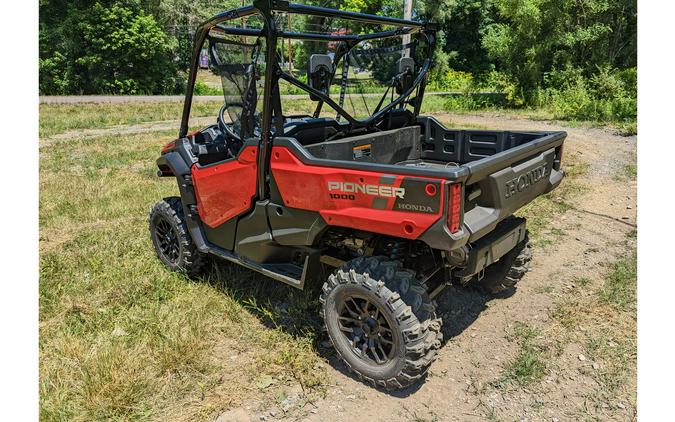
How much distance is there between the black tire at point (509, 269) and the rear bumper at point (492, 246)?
0.25 metres

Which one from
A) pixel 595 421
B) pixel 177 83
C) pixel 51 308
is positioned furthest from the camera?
pixel 177 83

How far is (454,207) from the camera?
2502 mm

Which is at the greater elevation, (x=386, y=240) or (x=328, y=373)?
(x=386, y=240)

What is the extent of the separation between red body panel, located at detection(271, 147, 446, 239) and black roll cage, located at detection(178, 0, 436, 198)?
0.74ft

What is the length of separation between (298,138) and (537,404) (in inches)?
89.9

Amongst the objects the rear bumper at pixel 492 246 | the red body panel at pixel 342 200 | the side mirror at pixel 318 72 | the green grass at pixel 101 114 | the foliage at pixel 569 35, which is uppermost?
the foliage at pixel 569 35

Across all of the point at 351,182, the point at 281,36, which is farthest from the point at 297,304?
the point at 281,36

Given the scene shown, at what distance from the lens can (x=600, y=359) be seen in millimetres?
3203

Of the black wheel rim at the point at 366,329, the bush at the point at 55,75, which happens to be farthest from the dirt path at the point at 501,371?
the bush at the point at 55,75

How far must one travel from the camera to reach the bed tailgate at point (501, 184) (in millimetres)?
2686

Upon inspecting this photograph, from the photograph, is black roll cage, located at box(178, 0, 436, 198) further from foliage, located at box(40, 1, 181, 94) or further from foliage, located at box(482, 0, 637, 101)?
foliage, located at box(40, 1, 181, 94)

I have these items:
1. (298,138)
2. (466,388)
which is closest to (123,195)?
(298,138)

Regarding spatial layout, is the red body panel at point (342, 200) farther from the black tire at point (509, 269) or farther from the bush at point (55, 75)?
the bush at point (55, 75)

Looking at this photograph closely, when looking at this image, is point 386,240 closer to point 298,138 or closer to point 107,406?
point 298,138
